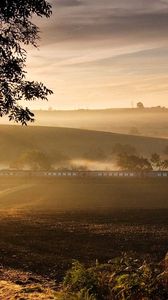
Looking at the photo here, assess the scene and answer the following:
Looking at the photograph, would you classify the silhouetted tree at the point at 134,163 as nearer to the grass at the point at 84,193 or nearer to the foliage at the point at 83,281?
the grass at the point at 84,193

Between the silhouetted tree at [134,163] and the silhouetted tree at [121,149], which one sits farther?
the silhouetted tree at [121,149]

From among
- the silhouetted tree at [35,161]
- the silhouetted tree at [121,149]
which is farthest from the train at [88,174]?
the silhouetted tree at [121,149]

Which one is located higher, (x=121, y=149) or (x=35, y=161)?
(x=121, y=149)

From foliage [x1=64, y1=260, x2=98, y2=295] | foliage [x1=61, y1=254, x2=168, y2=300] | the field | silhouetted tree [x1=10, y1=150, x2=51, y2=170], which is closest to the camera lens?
foliage [x1=61, y1=254, x2=168, y2=300]

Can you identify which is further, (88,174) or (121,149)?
(121,149)

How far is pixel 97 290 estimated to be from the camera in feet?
43.7

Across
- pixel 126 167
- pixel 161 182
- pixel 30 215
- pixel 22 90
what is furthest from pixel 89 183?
pixel 22 90

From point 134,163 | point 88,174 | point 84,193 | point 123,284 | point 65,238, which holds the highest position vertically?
point 134,163

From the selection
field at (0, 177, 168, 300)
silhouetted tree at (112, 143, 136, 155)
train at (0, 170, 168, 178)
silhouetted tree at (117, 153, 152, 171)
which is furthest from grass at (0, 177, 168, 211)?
silhouetted tree at (112, 143, 136, 155)

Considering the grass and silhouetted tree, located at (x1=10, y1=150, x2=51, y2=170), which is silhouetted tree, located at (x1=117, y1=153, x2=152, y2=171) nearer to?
the grass

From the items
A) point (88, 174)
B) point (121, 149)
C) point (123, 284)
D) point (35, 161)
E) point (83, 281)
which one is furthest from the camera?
point (121, 149)

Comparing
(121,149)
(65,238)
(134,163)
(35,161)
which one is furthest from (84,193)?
(121,149)

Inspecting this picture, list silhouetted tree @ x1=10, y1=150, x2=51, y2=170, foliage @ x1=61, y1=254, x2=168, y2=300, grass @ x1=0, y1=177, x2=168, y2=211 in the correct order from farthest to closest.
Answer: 1. silhouetted tree @ x1=10, y1=150, x2=51, y2=170
2. grass @ x1=0, y1=177, x2=168, y2=211
3. foliage @ x1=61, y1=254, x2=168, y2=300

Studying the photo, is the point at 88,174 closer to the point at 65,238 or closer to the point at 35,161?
the point at 35,161
